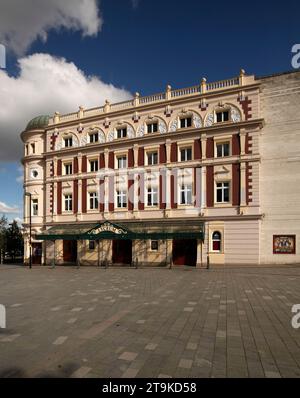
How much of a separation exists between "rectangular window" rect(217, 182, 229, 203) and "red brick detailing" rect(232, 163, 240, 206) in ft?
1.96

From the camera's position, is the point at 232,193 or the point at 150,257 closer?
the point at 232,193

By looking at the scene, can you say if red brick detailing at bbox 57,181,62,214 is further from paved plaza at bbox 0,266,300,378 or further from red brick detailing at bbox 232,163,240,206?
red brick detailing at bbox 232,163,240,206

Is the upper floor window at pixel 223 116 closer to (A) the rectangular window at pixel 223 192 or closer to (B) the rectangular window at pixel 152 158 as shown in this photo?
(A) the rectangular window at pixel 223 192

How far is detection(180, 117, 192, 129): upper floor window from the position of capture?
82.1 feet

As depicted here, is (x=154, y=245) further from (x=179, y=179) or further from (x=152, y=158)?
(x=152, y=158)

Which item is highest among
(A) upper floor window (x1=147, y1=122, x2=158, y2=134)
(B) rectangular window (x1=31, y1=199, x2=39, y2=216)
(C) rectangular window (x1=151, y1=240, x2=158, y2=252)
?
(A) upper floor window (x1=147, y1=122, x2=158, y2=134)

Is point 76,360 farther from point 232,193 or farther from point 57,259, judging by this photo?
point 57,259

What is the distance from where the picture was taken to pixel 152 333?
6.98 metres

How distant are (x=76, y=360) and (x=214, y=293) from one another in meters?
7.79

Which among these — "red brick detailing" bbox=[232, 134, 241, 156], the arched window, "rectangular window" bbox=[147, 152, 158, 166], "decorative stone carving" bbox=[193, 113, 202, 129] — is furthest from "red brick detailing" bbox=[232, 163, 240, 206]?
"rectangular window" bbox=[147, 152, 158, 166]

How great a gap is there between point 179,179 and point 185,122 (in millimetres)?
5372

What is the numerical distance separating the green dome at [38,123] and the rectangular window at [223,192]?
21351 mm

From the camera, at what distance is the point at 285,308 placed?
924 cm
